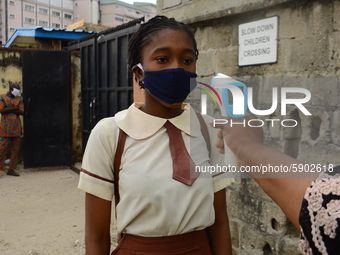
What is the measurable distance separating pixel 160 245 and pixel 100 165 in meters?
0.39

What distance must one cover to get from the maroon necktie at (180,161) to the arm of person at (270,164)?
0.27 metres

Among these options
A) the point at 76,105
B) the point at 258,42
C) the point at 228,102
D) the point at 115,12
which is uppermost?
the point at 115,12

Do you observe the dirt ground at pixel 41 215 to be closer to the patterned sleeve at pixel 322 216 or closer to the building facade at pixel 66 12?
the patterned sleeve at pixel 322 216

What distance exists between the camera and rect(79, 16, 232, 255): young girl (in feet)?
4.63

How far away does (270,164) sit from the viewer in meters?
1.01

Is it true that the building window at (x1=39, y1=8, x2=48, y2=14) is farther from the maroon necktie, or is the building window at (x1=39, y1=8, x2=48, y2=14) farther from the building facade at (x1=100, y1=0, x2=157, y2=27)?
the maroon necktie

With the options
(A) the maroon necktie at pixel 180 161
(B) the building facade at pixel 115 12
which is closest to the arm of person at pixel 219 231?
(A) the maroon necktie at pixel 180 161

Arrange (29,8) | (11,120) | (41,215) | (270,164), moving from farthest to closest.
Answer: (29,8) < (11,120) < (41,215) < (270,164)

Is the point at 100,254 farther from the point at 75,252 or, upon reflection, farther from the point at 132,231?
the point at 75,252

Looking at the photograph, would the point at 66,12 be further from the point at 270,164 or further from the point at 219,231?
the point at 270,164

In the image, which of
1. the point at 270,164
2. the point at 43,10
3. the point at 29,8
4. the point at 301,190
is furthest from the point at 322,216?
the point at 43,10

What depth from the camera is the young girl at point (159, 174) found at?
55.6 inches

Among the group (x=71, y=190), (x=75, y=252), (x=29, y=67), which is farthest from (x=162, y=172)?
(x=29, y=67)

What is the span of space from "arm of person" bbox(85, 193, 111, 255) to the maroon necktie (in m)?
0.32
